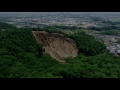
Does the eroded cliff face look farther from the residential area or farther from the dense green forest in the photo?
the residential area

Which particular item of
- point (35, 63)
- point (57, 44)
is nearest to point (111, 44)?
point (57, 44)

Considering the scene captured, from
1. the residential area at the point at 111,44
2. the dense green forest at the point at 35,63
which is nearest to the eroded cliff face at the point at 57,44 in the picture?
the dense green forest at the point at 35,63

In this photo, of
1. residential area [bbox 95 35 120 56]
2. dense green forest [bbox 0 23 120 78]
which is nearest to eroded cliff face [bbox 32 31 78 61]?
dense green forest [bbox 0 23 120 78]
